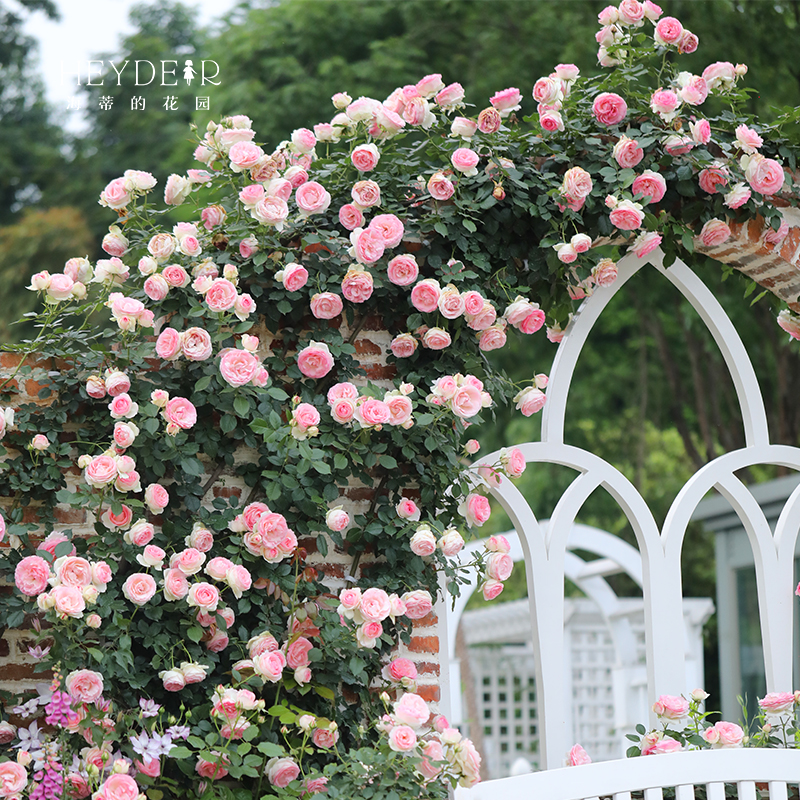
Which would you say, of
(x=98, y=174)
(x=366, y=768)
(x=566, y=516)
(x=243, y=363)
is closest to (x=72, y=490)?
(x=243, y=363)

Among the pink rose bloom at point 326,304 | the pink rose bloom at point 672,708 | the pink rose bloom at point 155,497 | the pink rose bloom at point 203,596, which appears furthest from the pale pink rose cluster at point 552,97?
the pink rose bloom at point 672,708

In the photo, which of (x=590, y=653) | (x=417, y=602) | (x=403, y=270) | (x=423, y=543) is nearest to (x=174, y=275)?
(x=403, y=270)

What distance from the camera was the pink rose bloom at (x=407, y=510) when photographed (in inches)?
97.8

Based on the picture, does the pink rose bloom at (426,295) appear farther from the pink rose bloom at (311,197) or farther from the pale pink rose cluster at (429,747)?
the pale pink rose cluster at (429,747)

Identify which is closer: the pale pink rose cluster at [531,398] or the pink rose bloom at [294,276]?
the pink rose bloom at [294,276]

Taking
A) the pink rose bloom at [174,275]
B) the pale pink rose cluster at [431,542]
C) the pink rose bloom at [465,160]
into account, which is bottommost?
the pale pink rose cluster at [431,542]

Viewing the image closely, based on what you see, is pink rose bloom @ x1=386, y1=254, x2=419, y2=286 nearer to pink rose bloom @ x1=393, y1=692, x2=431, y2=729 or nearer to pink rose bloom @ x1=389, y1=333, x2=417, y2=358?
pink rose bloom @ x1=389, y1=333, x2=417, y2=358

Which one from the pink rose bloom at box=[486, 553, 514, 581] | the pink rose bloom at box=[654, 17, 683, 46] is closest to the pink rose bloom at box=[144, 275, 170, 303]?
the pink rose bloom at box=[486, 553, 514, 581]

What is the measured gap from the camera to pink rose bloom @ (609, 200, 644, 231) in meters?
2.59

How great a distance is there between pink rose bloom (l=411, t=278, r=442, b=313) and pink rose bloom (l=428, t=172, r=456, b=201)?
0.24 metres

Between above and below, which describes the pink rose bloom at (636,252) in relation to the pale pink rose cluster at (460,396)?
above

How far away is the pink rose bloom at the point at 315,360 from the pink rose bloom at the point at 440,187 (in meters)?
0.53

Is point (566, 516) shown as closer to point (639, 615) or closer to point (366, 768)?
point (366, 768)

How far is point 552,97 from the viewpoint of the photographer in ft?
8.72
